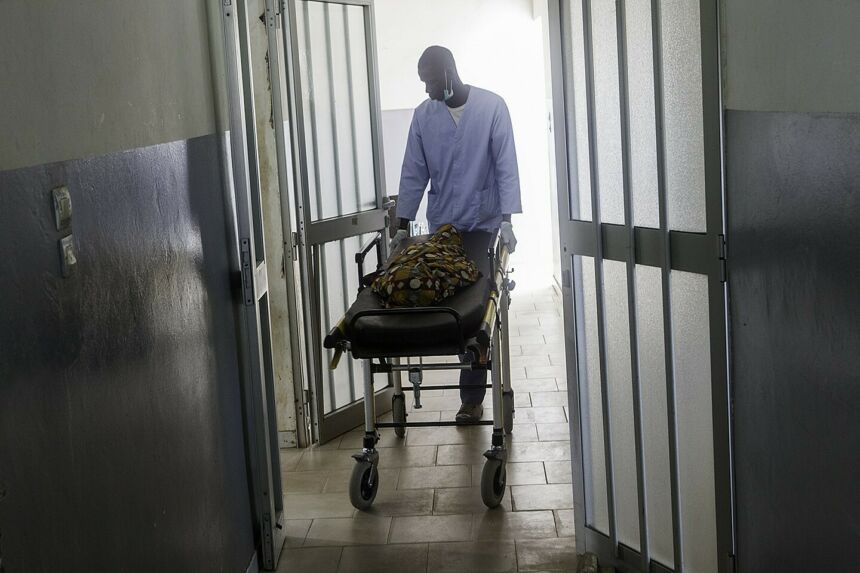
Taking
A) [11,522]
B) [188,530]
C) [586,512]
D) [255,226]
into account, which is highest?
[255,226]

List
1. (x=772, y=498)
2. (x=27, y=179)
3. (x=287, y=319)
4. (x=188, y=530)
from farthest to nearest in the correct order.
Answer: (x=287, y=319) → (x=188, y=530) → (x=772, y=498) → (x=27, y=179)

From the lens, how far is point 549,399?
572 centimetres

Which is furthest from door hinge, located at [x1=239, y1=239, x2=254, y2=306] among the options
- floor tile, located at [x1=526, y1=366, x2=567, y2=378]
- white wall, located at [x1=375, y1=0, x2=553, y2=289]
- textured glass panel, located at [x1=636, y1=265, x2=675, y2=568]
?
white wall, located at [x1=375, y1=0, x2=553, y2=289]

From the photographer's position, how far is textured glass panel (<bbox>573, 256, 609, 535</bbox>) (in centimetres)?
348

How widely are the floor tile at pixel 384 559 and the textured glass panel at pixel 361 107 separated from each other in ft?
6.90

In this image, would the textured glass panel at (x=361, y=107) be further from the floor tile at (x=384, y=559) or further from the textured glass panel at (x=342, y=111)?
the floor tile at (x=384, y=559)

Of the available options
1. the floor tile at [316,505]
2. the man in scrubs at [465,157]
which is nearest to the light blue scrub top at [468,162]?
the man in scrubs at [465,157]

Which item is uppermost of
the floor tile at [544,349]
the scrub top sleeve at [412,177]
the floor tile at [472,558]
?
the scrub top sleeve at [412,177]

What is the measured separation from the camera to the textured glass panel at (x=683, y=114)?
2711 millimetres

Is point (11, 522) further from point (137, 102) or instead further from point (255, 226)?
point (255, 226)

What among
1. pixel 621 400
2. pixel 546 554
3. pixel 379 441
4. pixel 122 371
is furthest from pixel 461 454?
pixel 122 371

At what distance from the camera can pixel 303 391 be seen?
512 cm

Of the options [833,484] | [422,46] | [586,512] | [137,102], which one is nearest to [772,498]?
[833,484]

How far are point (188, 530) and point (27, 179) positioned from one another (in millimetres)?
1285
